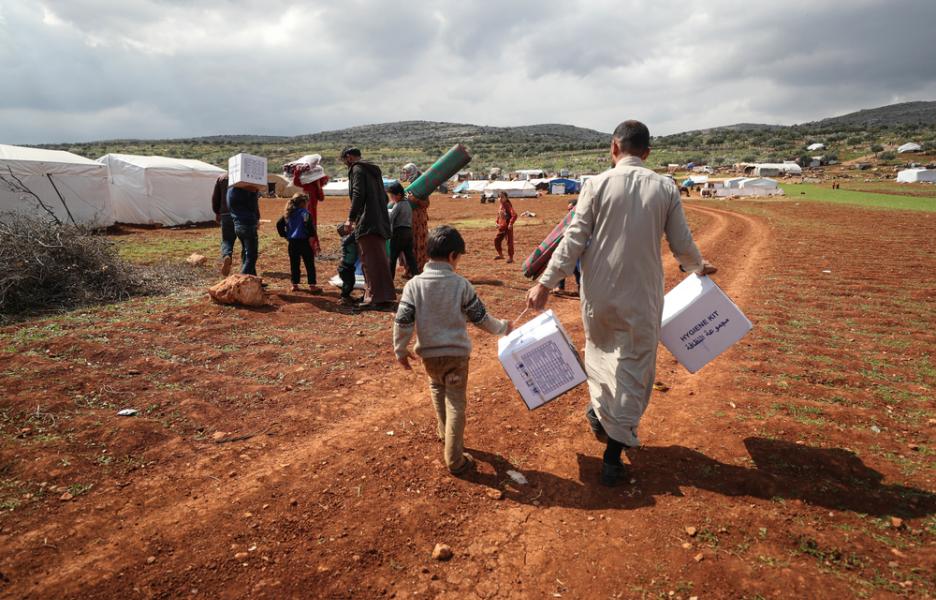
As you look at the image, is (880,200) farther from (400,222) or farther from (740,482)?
(740,482)

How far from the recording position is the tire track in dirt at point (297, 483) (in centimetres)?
258

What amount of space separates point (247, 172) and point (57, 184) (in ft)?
43.9

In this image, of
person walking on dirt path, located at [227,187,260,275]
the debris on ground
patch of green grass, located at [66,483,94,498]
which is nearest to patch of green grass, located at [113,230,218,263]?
person walking on dirt path, located at [227,187,260,275]

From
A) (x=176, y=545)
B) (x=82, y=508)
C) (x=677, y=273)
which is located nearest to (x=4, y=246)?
(x=82, y=508)

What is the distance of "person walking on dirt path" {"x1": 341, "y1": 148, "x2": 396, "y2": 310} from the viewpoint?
6.77 metres

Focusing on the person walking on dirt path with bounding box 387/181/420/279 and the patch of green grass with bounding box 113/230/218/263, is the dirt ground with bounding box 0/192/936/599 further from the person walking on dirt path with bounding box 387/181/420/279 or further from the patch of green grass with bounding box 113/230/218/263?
the patch of green grass with bounding box 113/230/218/263

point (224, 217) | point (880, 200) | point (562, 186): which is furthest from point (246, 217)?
point (562, 186)

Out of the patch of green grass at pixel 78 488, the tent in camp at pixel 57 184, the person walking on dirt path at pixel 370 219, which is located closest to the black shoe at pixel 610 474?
the patch of green grass at pixel 78 488

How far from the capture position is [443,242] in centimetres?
304

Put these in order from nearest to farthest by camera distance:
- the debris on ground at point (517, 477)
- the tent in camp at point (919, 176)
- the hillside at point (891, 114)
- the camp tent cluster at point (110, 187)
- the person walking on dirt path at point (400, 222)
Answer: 1. the debris on ground at point (517, 477)
2. the person walking on dirt path at point (400, 222)
3. the camp tent cluster at point (110, 187)
4. the tent in camp at point (919, 176)
5. the hillside at point (891, 114)

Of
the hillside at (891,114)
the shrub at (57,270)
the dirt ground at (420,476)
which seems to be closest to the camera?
the dirt ground at (420,476)

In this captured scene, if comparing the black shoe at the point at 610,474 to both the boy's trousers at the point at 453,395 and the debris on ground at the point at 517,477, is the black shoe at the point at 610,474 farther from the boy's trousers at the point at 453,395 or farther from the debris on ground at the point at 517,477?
the boy's trousers at the point at 453,395

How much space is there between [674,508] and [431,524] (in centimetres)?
142

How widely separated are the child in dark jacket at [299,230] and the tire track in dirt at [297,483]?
376 cm
